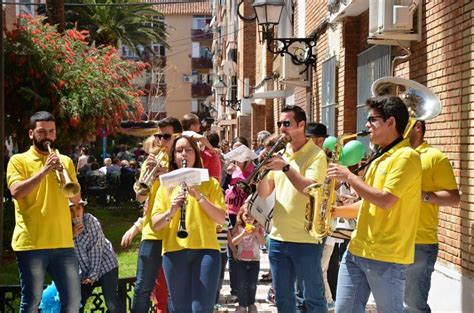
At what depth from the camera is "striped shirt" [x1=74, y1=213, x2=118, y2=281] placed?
672 cm

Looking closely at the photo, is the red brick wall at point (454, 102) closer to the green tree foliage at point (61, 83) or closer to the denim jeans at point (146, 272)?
the denim jeans at point (146, 272)

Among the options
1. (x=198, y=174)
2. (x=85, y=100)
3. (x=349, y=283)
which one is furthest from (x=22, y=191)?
(x=85, y=100)

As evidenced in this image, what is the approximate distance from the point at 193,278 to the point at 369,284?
1405 millimetres

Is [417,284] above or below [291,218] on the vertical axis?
below

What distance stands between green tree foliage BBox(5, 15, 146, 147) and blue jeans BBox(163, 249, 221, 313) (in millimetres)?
10496

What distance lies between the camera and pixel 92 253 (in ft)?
22.1

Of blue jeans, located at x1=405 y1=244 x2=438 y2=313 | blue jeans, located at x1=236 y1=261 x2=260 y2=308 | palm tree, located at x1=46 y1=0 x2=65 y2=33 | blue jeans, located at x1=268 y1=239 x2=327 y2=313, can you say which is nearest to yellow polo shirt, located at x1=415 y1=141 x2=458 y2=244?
blue jeans, located at x1=405 y1=244 x2=438 y2=313

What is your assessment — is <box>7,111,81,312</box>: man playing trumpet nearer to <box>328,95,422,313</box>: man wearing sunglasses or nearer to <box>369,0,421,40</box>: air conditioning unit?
<box>328,95,422,313</box>: man wearing sunglasses

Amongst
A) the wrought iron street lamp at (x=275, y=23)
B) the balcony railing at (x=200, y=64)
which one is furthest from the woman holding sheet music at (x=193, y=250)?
the balcony railing at (x=200, y=64)

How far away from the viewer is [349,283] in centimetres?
492

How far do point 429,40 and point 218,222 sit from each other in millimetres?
3485

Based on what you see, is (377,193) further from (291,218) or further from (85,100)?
(85,100)

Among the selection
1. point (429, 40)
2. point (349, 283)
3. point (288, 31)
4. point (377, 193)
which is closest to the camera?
point (377, 193)

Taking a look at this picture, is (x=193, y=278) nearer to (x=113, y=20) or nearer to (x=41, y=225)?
(x=41, y=225)
